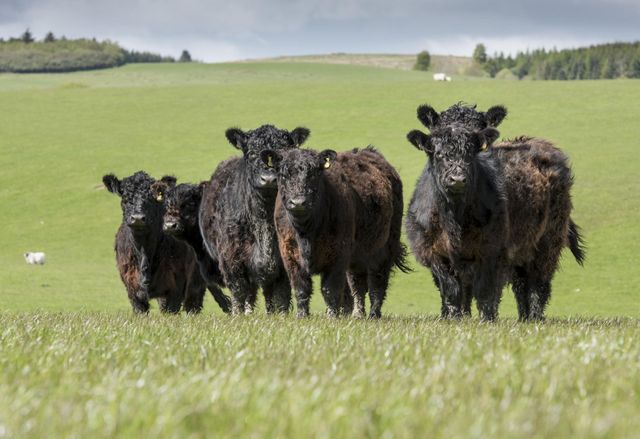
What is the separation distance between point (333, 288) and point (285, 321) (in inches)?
61.0

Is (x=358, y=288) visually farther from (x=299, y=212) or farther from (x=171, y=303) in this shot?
(x=299, y=212)

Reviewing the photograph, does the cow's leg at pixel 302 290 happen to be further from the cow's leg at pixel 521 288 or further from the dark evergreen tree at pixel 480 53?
the dark evergreen tree at pixel 480 53

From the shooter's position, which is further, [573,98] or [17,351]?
[573,98]

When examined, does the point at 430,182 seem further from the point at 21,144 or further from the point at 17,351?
the point at 21,144

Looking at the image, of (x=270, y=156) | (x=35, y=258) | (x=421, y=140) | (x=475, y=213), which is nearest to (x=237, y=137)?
(x=270, y=156)

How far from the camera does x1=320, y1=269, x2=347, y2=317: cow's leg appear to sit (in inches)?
425

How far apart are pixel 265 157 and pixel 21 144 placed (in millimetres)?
46168

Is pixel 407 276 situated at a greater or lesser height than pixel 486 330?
lesser

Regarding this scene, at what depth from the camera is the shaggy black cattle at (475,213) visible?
10.1 meters

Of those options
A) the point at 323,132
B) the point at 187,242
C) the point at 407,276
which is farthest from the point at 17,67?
the point at 187,242

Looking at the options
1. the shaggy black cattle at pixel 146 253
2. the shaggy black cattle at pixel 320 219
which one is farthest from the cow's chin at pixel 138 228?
the shaggy black cattle at pixel 320 219

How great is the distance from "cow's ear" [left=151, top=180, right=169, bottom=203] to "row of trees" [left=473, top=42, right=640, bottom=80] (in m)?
132

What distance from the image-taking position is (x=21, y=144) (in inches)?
2149

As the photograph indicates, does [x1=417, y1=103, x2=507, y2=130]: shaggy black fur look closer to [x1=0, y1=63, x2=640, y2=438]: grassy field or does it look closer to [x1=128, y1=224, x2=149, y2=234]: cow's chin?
[x1=0, y1=63, x2=640, y2=438]: grassy field
